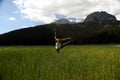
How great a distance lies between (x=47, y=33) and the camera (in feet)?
516

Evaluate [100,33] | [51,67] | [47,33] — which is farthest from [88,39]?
[51,67]

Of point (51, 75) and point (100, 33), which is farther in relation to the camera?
point (100, 33)

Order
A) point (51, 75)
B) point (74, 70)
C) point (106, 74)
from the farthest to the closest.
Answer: point (74, 70) < point (106, 74) < point (51, 75)

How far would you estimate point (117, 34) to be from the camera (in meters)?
142

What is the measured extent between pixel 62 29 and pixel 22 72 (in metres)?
168

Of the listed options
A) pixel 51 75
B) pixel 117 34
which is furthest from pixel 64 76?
pixel 117 34

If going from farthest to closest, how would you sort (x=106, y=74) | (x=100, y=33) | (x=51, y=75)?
1. (x=100, y=33)
2. (x=106, y=74)
3. (x=51, y=75)

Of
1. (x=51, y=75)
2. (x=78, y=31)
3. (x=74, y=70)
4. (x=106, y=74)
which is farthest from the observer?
(x=78, y=31)

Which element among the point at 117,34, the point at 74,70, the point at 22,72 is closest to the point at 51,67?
the point at 74,70

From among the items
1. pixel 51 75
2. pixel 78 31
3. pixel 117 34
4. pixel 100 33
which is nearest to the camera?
pixel 51 75

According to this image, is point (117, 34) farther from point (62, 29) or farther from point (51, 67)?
point (51, 67)

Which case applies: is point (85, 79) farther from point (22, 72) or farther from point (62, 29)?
point (62, 29)

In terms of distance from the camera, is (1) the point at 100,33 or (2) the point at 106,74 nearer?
(2) the point at 106,74

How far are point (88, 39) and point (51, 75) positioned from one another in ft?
465
